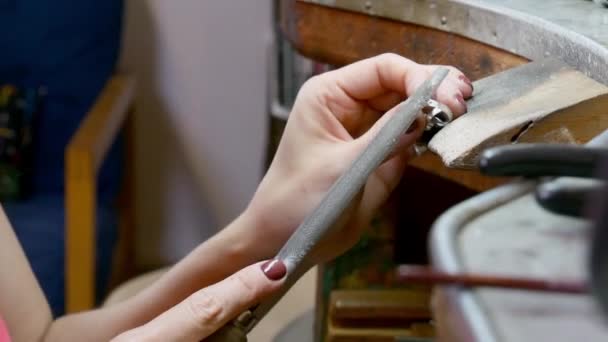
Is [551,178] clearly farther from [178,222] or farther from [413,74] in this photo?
[178,222]

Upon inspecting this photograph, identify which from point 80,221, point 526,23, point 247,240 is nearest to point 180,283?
point 247,240

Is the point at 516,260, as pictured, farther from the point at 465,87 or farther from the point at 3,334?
the point at 3,334

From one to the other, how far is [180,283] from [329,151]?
15 cm

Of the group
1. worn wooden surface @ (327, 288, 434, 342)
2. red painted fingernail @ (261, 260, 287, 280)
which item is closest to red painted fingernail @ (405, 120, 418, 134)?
red painted fingernail @ (261, 260, 287, 280)

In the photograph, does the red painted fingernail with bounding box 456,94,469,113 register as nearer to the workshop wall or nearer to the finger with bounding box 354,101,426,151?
the finger with bounding box 354,101,426,151

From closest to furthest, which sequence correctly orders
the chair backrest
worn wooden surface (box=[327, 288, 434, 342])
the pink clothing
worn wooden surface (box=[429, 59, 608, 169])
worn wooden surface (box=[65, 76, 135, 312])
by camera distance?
worn wooden surface (box=[429, 59, 608, 169]) < the pink clothing < worn wooden surface (box=[327, 288, 434, 342]) < worn wooden surface (box=[65, 76, 135, 312]) < the chair backrest

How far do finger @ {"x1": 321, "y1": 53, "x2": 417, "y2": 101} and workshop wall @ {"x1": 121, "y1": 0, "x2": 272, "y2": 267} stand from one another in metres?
1.30

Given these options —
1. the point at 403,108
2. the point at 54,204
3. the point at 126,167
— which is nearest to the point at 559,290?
the point at 403,108

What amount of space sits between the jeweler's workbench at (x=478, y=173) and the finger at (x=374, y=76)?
0.07m

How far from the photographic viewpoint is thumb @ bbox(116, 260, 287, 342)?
51cm

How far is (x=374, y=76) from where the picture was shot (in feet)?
1.93

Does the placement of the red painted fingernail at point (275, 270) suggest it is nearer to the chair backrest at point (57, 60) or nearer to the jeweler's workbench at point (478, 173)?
the jeweler's workbench at point (478, 173)

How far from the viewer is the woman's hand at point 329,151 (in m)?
0.57

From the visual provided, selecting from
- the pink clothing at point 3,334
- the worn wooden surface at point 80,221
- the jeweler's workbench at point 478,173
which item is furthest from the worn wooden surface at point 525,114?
the worn wooden surface at point 80,221
